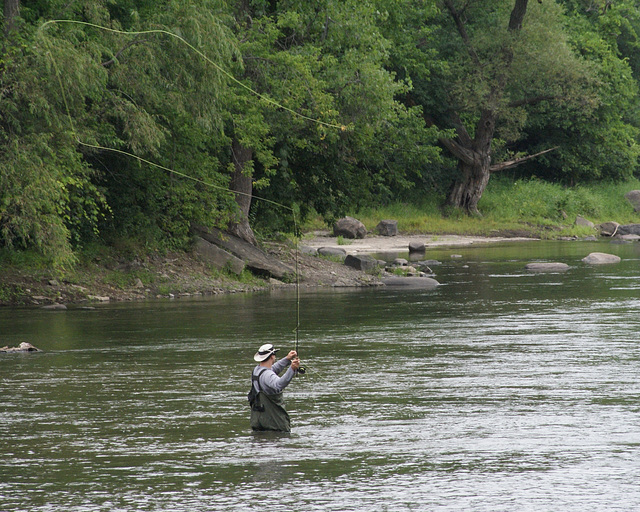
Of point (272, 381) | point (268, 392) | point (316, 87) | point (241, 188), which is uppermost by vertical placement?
point (316, 87)

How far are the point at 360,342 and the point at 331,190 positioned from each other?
592 inches

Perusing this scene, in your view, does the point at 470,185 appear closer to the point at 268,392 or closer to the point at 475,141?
the point at 475,141

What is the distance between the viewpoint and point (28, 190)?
18375 millimetres

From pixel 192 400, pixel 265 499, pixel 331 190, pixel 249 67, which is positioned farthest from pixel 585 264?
pixel 265 499

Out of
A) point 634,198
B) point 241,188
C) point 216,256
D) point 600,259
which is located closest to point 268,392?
point 216,256

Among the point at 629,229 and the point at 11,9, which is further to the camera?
the point at 629,229

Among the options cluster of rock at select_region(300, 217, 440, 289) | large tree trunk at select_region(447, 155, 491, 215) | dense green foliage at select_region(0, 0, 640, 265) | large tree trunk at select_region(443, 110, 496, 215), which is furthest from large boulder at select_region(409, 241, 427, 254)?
large tree trunk at select_region(447, 155, 491, 215)

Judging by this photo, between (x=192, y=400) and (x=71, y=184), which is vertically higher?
(x=71, y=184)

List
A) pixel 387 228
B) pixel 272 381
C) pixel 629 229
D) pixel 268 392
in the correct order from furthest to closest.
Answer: pixel 629 229
pixel 387 228
pixel 268 392
pixel 272 381

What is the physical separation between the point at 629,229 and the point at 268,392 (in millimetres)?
43242

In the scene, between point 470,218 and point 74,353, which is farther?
point 470,218

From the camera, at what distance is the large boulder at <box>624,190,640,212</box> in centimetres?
5747

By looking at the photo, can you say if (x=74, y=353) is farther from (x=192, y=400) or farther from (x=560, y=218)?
(x=560, y=218)

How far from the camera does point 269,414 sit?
1011cm
